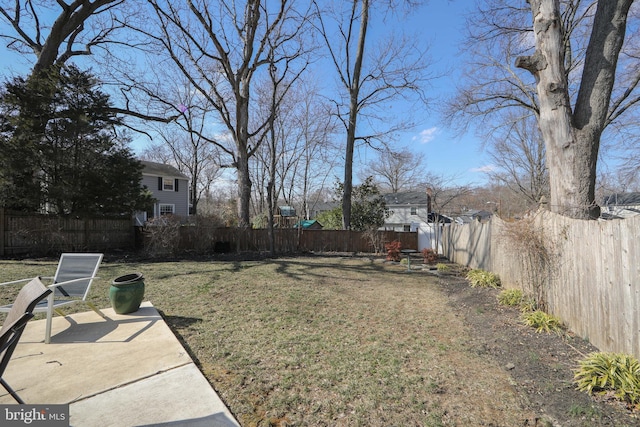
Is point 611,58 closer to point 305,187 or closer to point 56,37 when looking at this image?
point 56,37

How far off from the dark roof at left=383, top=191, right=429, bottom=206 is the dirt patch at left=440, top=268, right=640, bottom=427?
97.8 feet

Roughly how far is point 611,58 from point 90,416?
7.92 metres

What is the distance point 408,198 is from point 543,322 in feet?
106

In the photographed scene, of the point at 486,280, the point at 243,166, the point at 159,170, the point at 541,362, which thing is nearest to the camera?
the point at 541,362

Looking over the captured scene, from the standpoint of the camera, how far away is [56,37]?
12.2 meters

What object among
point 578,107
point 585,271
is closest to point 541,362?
point 585,271

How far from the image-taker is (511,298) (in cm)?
532

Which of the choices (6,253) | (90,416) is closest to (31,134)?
(6,253)

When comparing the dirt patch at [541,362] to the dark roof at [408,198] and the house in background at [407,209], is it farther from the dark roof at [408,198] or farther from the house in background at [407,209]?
the dark roof at [408,198]

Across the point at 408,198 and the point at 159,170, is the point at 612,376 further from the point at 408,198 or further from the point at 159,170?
the point at 408,198

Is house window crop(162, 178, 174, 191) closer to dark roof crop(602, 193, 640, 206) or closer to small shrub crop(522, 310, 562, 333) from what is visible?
small shrub crop(522, 310, 562, 333)

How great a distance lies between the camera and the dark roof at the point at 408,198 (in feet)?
113

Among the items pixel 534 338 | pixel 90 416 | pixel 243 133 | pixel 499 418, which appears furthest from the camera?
pixel 243 133

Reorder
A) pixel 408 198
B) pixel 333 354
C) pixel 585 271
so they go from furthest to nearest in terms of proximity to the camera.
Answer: pixel 408 198
pixel 585 271
pixel 333 354
